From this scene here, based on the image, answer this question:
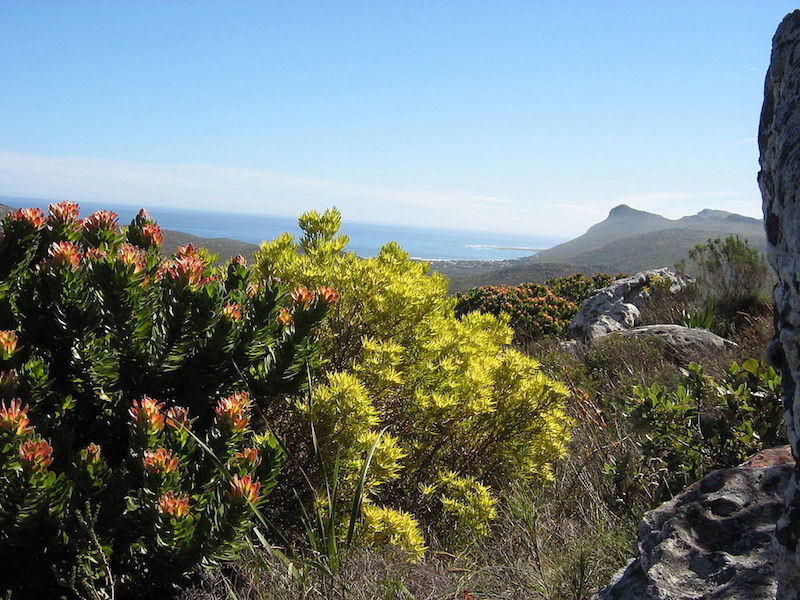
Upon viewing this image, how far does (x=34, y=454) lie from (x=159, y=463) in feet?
1.38

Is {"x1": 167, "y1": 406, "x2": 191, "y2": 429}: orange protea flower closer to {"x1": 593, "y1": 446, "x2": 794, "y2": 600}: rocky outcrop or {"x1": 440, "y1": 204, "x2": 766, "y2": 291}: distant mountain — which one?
{"x1": 593, "y1": 446, "x2": 794, "y2": 600}: rocky outcrop

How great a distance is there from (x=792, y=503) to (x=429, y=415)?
7.34ft

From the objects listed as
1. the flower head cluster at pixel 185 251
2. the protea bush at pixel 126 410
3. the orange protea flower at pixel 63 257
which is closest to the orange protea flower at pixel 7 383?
the protea bush at pixel 126 410

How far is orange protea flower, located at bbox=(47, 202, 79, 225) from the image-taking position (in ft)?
11.1

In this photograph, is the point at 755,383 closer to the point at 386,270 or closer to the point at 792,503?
the point at 386,270

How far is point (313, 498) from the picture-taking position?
3270 millimetres

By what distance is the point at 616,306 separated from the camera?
11.3 metres

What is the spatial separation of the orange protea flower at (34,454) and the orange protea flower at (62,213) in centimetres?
156

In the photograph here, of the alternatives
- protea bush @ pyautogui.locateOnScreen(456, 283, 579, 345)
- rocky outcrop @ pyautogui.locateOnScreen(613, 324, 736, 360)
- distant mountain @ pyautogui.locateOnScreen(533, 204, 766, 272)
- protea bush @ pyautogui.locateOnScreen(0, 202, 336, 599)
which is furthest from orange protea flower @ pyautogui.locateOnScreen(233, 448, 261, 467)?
distant mountain @ pyautogui.locateOnScreen(533, 204, 766, 272)

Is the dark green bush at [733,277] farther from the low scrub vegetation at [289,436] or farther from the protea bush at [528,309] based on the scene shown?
the low scrub vegetation at [289,436]

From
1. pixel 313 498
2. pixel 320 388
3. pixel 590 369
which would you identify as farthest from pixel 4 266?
pixel 590 369

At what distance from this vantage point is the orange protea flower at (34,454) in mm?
2215

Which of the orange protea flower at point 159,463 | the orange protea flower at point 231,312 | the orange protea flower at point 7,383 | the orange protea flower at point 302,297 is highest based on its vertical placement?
the orange protea flower at point 302,297

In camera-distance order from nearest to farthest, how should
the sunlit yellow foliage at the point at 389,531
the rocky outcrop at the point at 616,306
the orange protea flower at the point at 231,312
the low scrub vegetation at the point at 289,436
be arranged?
the low scrub vegetation at the point at 289,436, the orange protea flower at the point at 231,312, the sunlit yellow foliage at the point at 389,531, the rocky outcrop at the point at 616,306
